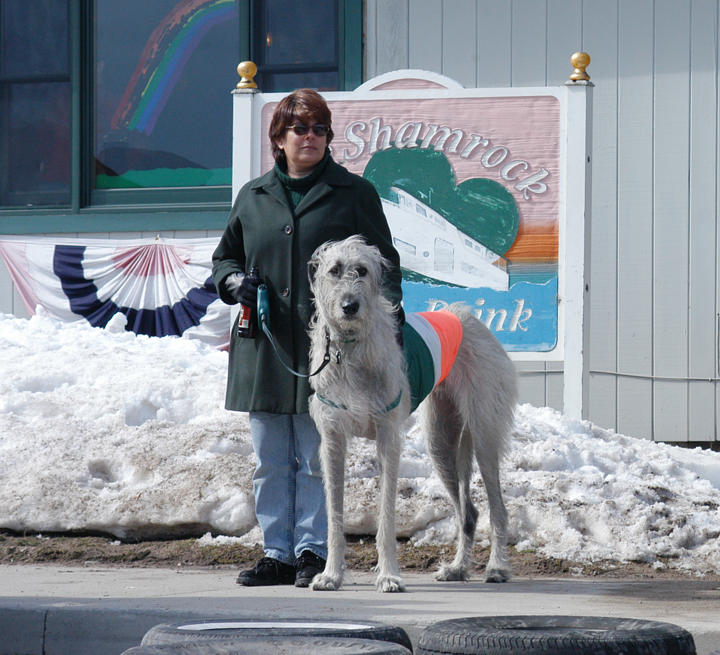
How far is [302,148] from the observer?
5.45 meters

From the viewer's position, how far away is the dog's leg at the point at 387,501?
17.2 ft

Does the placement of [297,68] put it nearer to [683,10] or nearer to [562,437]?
[683,10]

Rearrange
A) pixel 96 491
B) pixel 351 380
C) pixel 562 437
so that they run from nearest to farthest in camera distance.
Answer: pixel 351 380, pixel 96 491, pixel 562 437

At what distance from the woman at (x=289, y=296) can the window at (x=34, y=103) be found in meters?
5.89

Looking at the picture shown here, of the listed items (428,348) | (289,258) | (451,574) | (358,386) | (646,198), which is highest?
(646,198)

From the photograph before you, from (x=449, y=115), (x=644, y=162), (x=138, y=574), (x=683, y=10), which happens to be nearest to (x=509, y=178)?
(x=449, y=115)

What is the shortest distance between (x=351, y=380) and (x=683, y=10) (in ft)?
18.7

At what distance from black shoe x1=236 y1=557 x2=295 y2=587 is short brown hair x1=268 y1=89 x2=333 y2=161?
75.5 inches

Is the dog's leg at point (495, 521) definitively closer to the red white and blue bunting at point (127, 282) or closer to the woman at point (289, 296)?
the woman at point (289, 296)

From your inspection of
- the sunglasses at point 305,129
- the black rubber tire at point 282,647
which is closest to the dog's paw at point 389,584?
the black rubber tire at point 282,647

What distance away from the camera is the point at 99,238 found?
1052cm

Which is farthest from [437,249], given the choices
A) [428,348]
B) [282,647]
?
[282,647]

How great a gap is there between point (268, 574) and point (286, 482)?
422 millimetres

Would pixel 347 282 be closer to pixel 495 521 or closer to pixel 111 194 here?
pixel 495 521
